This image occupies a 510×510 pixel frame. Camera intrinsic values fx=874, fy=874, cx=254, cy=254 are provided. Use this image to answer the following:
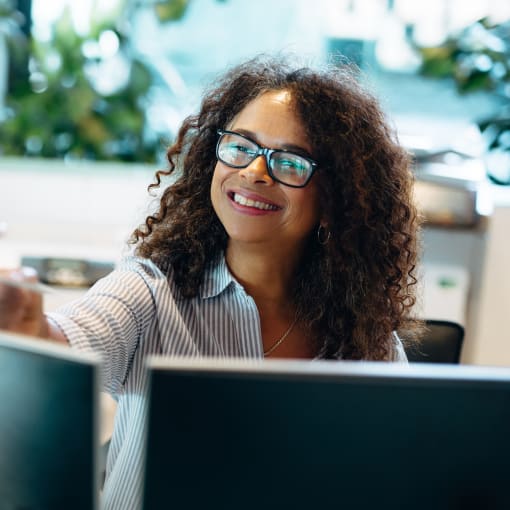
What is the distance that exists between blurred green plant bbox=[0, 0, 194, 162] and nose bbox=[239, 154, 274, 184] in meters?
2.71

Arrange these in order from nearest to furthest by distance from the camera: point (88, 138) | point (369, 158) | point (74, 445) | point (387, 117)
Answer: point (74, 445) < point (369, 158) < point (387, 117) < point (88, 138)

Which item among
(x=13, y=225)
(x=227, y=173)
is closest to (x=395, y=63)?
(x=13, y=225)

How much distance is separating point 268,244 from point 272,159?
162 millimetres

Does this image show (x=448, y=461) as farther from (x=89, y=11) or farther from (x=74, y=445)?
(x=89, y=11)

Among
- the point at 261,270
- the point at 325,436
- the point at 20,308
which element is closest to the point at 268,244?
the point at 261,270

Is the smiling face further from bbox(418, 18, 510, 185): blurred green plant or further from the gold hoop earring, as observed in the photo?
bbox(418, 18, 510, 185): blurred green plant

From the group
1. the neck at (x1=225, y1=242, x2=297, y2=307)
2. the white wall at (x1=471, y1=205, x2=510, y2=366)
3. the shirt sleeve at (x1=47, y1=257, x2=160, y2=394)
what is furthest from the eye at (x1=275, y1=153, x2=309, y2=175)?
the white wall at (x1=471, y1=205, x2=510, y2=366)

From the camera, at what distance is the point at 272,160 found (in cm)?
139

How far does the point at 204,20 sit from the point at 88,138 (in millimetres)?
785

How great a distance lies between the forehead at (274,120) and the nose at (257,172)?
3 centimetres

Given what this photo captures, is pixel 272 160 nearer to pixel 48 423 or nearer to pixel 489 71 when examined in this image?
pixel 48 423

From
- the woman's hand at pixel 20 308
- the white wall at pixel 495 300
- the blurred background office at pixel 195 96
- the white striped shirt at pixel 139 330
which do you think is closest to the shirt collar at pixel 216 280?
the white striped shirt at pixel 139 330

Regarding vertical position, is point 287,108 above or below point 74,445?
above

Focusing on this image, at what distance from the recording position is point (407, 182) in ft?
5.24
